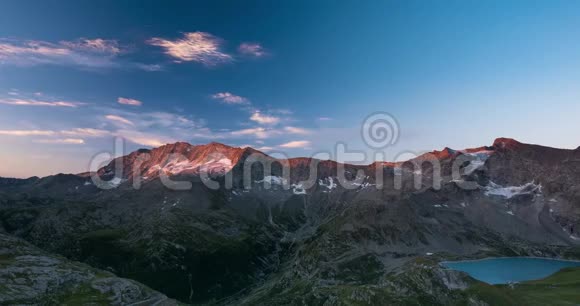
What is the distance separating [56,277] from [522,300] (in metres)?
229

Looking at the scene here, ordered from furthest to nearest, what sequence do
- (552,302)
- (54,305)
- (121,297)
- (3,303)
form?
(121,297) → (552,302) → (54,305) → (3,303)

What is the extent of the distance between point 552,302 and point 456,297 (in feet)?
136

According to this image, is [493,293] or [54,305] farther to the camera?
[493,293]

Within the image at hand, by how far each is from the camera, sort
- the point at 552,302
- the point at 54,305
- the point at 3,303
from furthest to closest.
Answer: the point at 552,302 < the point at 54,305 < the point at 3,303

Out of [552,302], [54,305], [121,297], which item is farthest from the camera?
[121,297]

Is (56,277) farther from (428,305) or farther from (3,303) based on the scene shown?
(428,305)

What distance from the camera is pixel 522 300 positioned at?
189000 mm

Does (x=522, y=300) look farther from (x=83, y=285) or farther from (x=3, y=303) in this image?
(x=3, y=303)

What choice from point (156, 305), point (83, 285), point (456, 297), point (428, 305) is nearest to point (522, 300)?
point (456, 297)

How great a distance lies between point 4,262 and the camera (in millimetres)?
194750

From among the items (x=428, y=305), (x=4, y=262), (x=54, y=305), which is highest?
(x=4, y=262)

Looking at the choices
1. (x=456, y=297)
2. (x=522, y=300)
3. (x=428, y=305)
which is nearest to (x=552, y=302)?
(x=522, y=300)

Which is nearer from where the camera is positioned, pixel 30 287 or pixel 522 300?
pixel 30 287

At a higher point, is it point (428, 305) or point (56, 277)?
point (56, 277)
